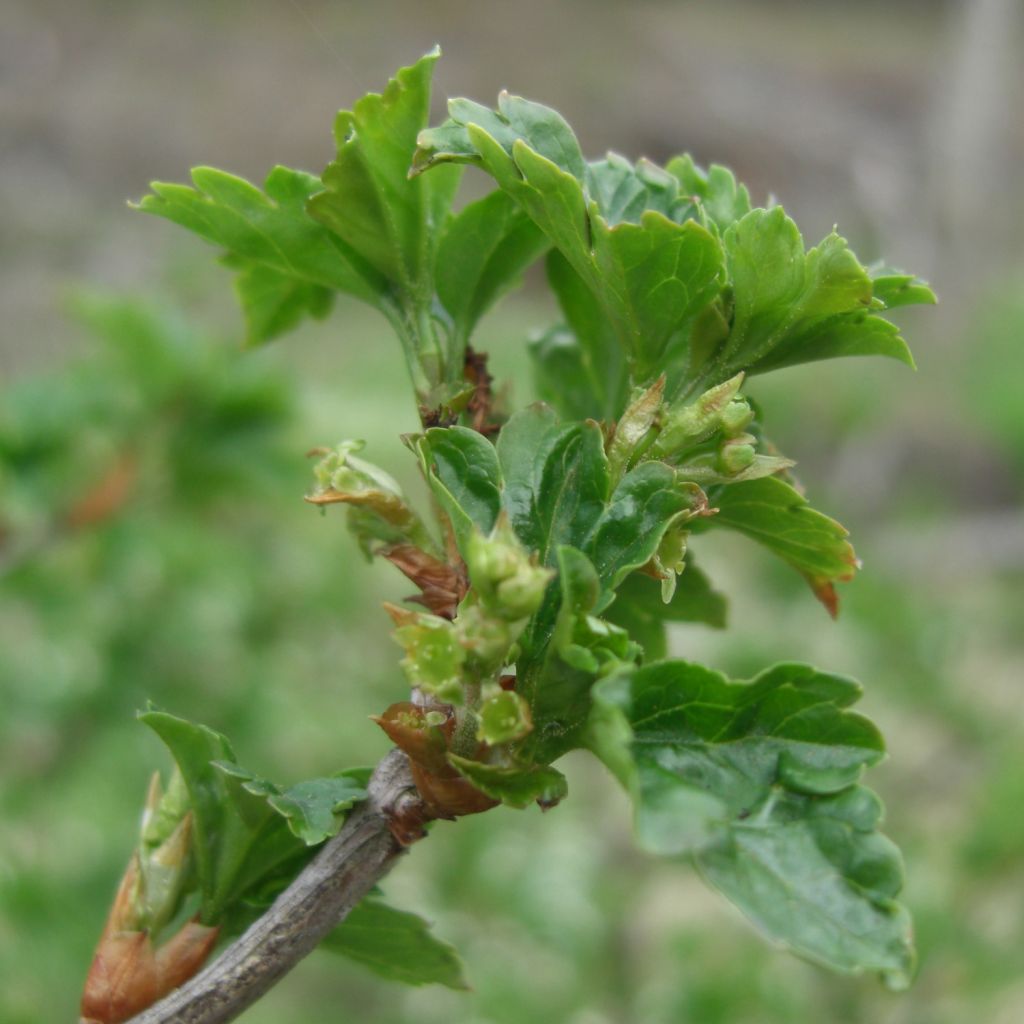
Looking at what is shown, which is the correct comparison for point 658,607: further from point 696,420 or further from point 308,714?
point 308,714

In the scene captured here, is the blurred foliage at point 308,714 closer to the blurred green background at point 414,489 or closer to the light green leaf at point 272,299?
the blurred green background at point 414,489

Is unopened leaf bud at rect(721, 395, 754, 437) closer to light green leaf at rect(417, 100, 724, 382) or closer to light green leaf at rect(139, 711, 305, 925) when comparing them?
light green leaf at rect(417, 100, 724, 382)

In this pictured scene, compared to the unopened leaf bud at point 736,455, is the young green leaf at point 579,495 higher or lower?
lower

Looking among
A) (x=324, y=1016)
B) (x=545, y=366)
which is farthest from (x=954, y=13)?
(x=545, y=366)

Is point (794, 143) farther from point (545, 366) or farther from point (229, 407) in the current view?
point (545, 366)

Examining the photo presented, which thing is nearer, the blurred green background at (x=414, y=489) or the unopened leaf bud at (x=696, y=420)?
the unopened leaf bud at (x=696, y=420)

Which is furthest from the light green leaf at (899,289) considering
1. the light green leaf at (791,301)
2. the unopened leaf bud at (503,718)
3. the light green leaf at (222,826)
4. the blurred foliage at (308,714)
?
the blurred foliage at (308,714)
